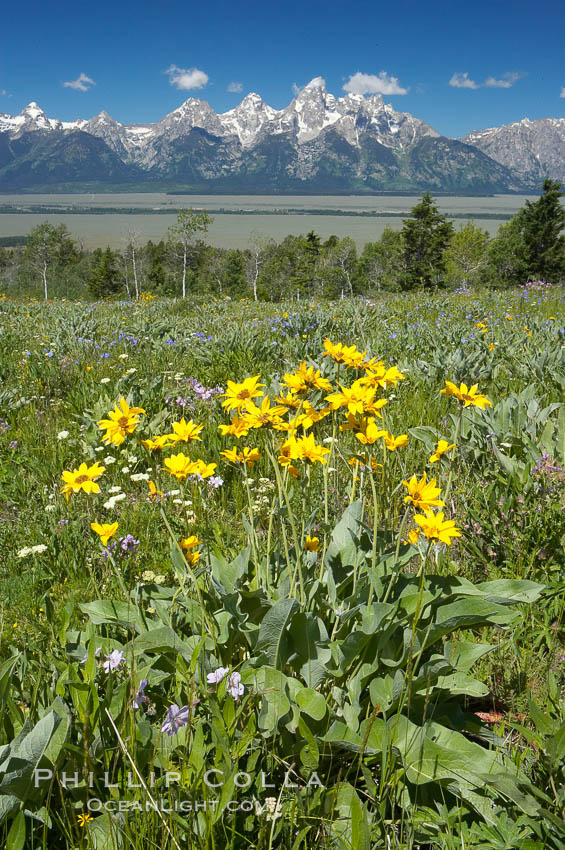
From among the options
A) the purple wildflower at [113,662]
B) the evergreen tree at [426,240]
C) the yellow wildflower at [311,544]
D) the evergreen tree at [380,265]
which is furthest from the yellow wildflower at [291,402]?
the evergreen tree at [380,265]

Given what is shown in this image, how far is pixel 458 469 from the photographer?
2.90 meters

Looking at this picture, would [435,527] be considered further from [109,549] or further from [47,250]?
[47,250]

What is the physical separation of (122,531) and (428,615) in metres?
1.64

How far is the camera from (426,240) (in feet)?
206

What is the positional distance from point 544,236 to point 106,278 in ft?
213

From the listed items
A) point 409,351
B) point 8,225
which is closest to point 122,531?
point 409,351

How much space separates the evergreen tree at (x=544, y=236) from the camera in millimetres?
45594

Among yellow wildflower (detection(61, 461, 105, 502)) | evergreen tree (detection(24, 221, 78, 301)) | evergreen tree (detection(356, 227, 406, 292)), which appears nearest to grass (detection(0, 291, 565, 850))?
yellow wildflower (detection(61, 461, 105, 502))

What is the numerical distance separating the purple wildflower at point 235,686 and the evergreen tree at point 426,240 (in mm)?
63023

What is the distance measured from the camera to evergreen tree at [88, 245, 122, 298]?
270ft

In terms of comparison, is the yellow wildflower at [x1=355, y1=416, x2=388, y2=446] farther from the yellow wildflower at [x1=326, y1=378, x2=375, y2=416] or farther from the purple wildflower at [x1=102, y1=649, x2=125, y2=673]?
the purple wildflower at [x1=102, y1=649, x2=125, y2=673]

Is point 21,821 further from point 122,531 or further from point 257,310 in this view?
point 257,310

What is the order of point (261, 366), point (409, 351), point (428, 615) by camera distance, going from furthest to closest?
point (409, 351)
point (261, 366)
point (428, 615)

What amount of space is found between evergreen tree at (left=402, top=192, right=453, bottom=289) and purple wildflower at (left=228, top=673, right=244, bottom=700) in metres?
63.0
